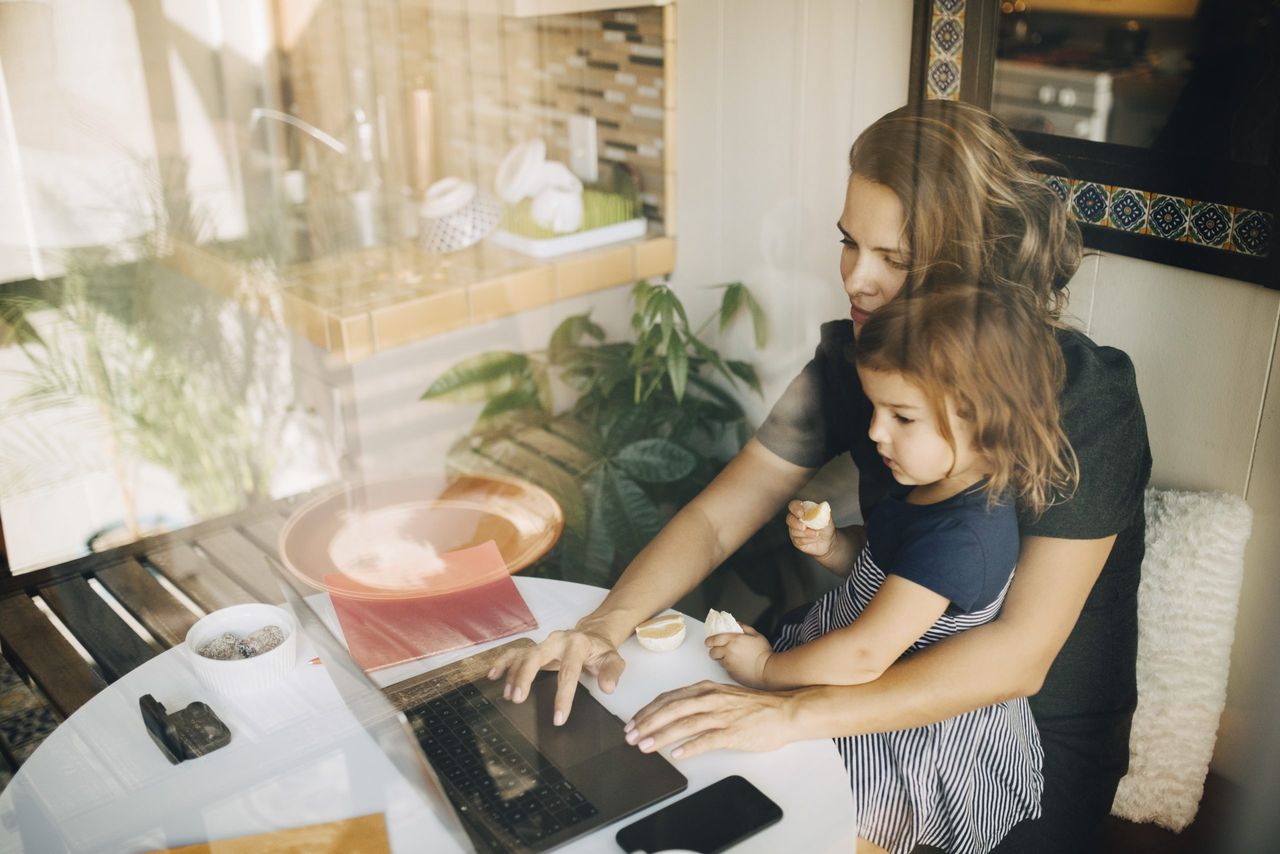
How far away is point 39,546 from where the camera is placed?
0.88 m

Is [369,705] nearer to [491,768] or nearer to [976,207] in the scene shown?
[491,768]

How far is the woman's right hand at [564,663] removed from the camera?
2.94 ft

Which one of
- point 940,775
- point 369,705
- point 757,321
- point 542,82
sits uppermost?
point 542,82

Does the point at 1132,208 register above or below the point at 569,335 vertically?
above

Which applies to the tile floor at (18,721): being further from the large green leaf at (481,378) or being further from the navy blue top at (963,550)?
the navy blue top at (963,550)

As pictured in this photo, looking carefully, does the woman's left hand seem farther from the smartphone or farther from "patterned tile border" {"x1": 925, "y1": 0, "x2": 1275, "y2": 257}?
"patterned tile border" {"x1": 925, "y1": 0, "x2": 1275, "y2": 257}

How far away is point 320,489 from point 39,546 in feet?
0.83

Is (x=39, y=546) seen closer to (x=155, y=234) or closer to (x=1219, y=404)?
(x=155, y=234)

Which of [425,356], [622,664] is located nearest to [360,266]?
[425,356]

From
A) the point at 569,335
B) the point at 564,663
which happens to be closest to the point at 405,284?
the point at 569,335

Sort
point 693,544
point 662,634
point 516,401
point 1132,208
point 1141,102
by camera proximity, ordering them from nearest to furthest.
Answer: point 1141,102 < point 1132,208 < point 662,634 < point 693,544 < point 516,401

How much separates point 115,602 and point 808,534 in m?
0.60

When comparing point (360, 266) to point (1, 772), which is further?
point (360, 266)

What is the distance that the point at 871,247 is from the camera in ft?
3.04
